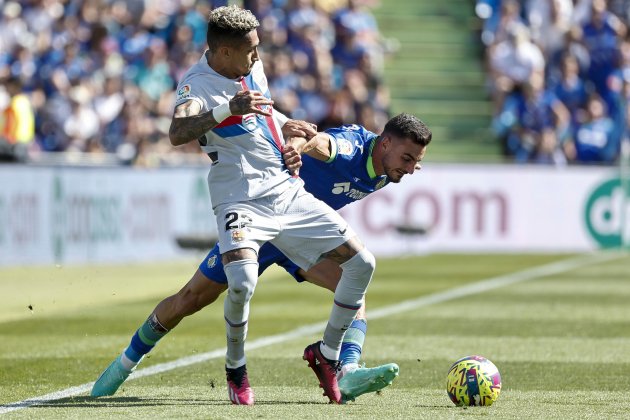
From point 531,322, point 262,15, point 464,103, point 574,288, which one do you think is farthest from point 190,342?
point 464,103

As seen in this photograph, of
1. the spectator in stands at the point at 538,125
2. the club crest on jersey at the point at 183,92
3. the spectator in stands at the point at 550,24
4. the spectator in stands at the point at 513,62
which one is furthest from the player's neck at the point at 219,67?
the spectator in stands at the point at 550,24

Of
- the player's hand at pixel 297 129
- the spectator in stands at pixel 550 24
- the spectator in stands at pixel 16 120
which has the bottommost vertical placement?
the spectator in stands at pixel 16 120

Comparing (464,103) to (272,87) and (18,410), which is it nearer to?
(272,87)

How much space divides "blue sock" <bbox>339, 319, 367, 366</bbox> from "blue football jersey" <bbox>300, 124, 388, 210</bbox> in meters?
0.79

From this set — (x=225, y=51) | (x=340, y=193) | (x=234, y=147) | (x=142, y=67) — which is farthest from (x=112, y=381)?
(x=142, y=67)

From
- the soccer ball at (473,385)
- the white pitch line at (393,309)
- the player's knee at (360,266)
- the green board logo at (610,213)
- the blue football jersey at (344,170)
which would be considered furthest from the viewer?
the green board logo at (610,213)

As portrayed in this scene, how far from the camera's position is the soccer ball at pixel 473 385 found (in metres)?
7.45

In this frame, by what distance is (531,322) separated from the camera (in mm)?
12914

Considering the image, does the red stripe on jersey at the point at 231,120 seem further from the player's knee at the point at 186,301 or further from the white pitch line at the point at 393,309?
the white pitch line at the point at 393,309

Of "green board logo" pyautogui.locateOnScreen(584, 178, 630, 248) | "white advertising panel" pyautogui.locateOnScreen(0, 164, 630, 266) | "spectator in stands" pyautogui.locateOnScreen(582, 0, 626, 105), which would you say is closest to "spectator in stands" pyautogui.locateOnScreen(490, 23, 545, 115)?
"spectator in stands" pyautogui.locateOnScreen(582, 0, 626, 105)

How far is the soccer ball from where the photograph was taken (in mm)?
7453

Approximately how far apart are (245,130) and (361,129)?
3.36 feet

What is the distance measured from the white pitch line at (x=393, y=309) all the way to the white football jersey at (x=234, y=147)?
63.4 inches

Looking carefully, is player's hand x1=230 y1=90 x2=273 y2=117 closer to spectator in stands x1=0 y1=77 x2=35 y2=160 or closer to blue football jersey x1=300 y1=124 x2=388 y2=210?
blue football jersey x1=300 y1=124 x2=388 y2=210
